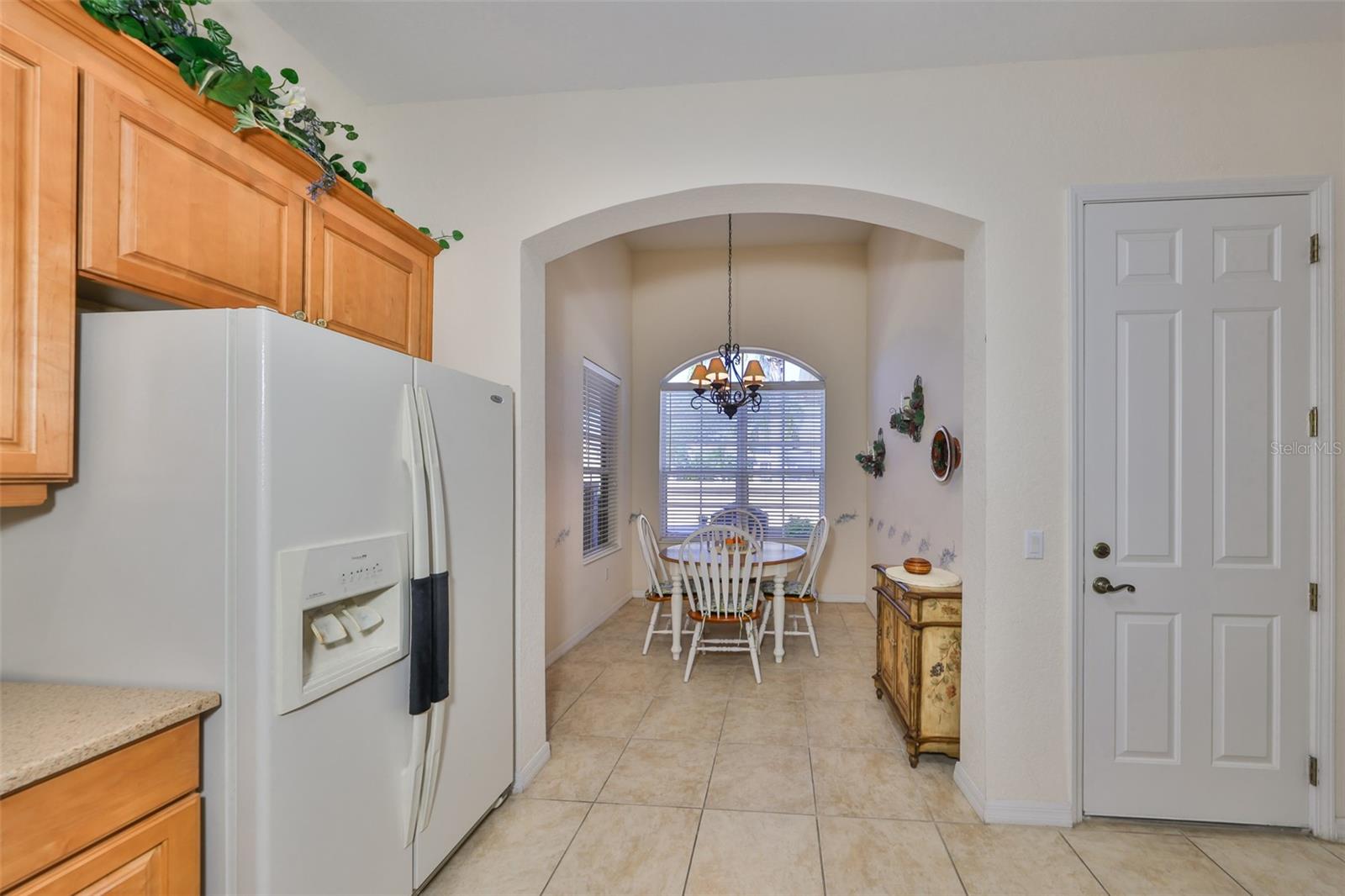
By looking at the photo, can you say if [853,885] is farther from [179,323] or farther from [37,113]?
[37,113]

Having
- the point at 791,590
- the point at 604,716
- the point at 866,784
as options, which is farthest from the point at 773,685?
the point at 866,784

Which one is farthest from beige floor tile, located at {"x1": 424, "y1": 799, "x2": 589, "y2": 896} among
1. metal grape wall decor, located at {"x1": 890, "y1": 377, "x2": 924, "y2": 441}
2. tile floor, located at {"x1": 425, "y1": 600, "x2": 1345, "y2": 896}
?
metal grape wall decor, located at {"x1": 890, "y1": 377, "x2": 924, "y2": 441}

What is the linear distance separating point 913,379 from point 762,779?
284 cm

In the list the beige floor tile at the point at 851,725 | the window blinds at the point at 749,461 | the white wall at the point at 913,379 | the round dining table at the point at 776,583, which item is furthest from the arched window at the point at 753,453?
the beige floor tile at the point at 851,725

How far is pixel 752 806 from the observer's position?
2475 millimetres

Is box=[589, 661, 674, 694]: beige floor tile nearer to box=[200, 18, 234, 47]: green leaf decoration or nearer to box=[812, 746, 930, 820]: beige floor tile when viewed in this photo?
box=[812, 746, 930, 820]: beige floor tile

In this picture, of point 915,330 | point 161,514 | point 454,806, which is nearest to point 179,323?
point 161,514

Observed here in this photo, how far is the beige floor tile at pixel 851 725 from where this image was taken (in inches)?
120

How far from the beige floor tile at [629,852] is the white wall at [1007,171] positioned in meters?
0.50

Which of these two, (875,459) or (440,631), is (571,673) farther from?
(875,459)

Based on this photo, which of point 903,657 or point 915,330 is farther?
point 915,330

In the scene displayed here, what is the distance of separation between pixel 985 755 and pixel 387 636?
2.21m

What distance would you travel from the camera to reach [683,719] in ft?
10.9

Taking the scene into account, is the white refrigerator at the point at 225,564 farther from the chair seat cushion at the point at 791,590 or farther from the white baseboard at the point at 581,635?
the chair seat cushion at the point at 791,590
